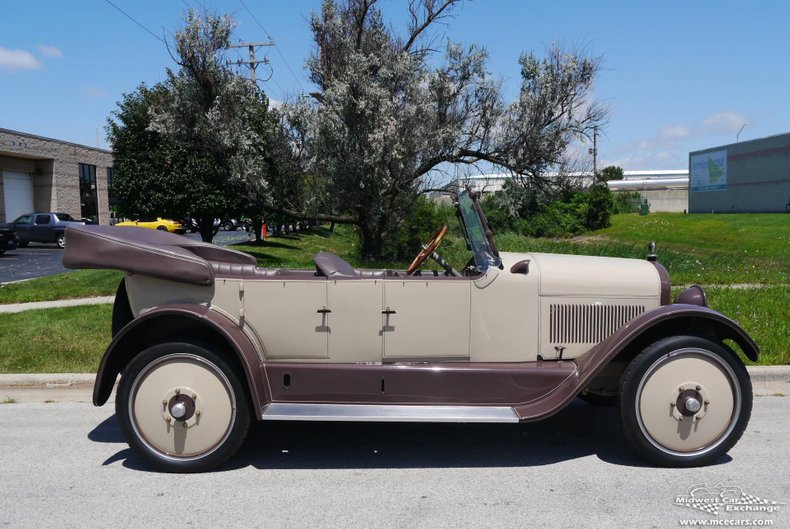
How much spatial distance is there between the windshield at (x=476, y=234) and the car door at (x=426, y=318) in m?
0.24

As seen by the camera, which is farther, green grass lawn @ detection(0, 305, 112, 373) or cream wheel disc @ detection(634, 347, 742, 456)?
green grass lawn @ detection(0, 305, 112, 373)

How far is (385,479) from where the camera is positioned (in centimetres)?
396

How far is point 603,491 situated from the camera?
3.72 metres

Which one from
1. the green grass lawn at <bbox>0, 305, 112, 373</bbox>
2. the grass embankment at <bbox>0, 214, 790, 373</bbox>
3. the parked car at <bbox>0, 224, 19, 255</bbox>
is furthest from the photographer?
the parked car at <bbox>0, 224, 19, 255</bbox>

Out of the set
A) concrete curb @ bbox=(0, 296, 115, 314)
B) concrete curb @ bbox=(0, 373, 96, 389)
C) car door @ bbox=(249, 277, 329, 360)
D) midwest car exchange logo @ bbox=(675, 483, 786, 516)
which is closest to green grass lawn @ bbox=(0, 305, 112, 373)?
concrete curb @ bbox=(0, 373, 96, 389)

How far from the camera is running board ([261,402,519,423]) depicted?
383cm

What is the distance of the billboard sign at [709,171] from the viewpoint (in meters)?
49.7

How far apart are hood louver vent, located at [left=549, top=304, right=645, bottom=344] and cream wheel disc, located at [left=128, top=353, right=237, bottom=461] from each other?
2.07 meters

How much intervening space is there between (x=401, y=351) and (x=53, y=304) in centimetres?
808

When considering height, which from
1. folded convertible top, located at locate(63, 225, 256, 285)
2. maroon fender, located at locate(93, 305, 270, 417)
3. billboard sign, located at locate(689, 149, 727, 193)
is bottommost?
maroon fender, located at locate(93, 305, 270, 417)

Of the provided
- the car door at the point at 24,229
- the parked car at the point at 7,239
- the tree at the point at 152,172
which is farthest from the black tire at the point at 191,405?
the car door at the point at 24,229

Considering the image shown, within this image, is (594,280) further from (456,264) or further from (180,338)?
(456,264)

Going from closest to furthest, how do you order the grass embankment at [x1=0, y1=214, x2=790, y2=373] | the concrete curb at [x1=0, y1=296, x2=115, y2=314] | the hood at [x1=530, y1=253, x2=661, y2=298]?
the hood at [x1=530, y1=253, x2=661, y2=298], the grass embankment at [x1=0, y1=214, x2=790, y2=373], the concrete curb at [x1=0, y1=296, x2=115, y2=314]

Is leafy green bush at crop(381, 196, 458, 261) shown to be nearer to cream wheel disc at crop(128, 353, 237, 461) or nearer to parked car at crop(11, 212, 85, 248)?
cream wheel disc at crop(128, 353, 237, 461)
